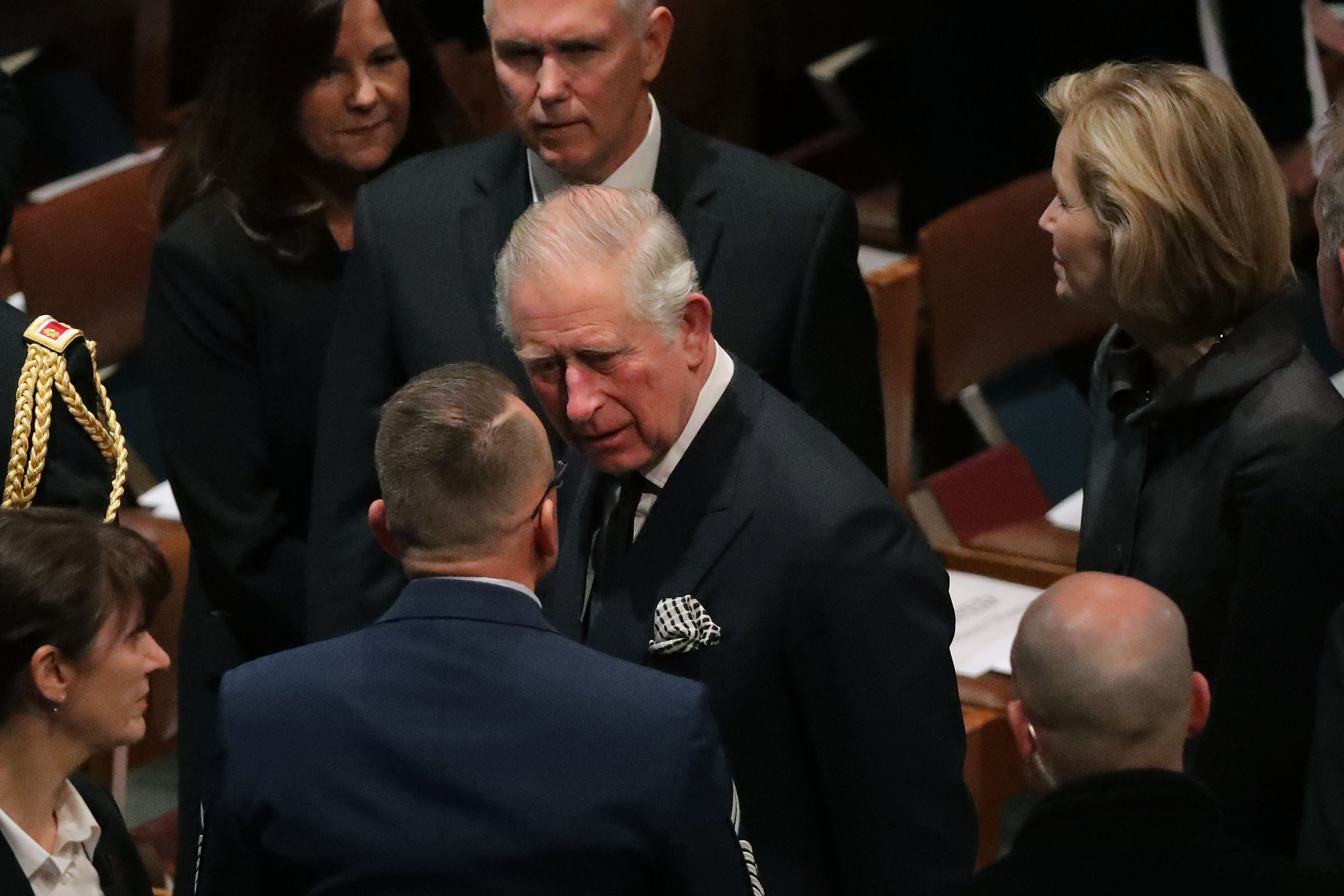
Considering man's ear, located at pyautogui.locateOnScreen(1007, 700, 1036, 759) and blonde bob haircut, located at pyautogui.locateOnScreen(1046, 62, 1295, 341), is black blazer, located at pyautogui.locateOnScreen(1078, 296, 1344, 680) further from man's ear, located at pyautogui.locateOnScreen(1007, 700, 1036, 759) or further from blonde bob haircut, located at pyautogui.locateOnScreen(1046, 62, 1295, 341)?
man's ear, located at pyautogui.locateOnScreen(1007, 700, 1036, 759)

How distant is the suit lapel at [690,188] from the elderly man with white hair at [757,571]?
428 mm

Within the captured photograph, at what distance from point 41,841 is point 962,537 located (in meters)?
2.21

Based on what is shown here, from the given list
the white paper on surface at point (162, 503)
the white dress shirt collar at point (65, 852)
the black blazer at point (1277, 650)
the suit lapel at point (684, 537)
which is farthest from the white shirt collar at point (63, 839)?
the white paper on surface at point (162, 503)

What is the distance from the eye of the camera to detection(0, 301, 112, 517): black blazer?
7.74ft

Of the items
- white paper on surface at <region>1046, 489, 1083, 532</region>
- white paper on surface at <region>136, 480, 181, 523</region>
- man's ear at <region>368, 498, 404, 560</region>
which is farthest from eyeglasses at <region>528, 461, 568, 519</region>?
white paper on surface at <region>136, 480, 181, 523</region>

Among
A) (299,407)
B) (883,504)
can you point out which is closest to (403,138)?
(299,407)

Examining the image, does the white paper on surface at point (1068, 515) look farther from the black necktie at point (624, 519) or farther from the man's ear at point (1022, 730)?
the man's ear at point (1022, 730)

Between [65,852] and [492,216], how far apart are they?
1057 millimetres

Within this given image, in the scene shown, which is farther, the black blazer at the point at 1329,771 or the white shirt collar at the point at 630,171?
the white shirt collar at the point at 630,171

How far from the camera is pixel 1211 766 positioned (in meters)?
2.18

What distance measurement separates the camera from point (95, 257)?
13.7 ft

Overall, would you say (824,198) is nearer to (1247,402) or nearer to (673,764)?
(1247,402)

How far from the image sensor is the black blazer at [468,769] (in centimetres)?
182

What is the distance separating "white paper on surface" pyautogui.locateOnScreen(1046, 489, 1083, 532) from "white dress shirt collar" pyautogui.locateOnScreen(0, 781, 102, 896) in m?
2.12
